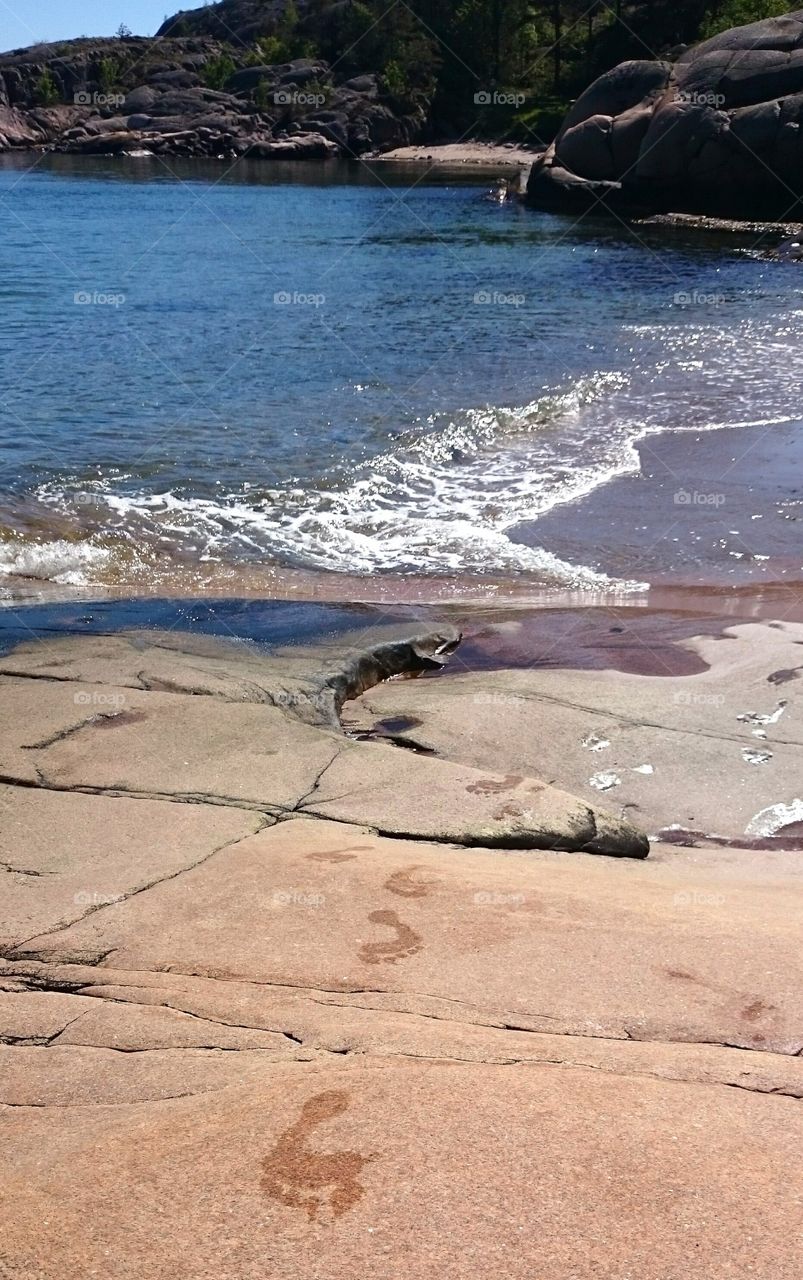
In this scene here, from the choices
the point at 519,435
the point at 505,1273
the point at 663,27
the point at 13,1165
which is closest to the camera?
the point at 505,1273

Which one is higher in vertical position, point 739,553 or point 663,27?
point 663,27

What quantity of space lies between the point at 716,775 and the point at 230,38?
94321 mm

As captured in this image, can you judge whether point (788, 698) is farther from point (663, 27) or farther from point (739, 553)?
point (663, 27)

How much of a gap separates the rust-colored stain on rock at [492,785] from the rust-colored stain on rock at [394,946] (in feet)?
4.69

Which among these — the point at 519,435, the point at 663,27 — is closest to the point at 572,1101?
the point at 519,435

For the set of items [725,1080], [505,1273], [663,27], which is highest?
[663,27]

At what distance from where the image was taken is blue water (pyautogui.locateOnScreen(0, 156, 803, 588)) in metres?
11.5

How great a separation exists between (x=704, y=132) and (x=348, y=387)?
27.2 metres

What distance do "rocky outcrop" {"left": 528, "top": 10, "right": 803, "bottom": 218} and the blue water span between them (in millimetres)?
5966

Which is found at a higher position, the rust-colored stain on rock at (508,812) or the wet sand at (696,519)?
the rust-colored stain on rock at (508,812)

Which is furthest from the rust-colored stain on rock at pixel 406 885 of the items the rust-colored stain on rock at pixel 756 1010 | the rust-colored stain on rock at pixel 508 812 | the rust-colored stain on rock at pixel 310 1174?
the rust-colored stain on rock at pixel 310 1174

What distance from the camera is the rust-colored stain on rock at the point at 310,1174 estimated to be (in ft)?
7.83

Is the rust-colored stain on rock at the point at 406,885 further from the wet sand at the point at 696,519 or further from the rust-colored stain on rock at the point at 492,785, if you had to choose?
the wet sand at the point at 696,519

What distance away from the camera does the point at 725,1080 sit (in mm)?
3076
